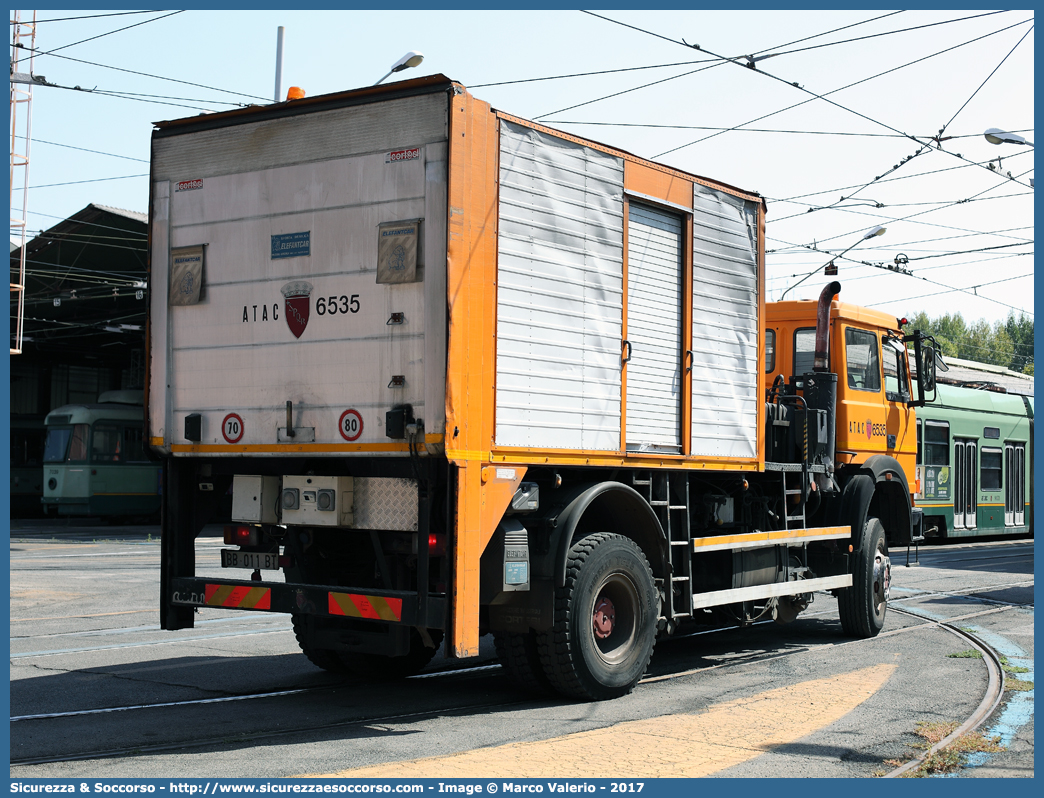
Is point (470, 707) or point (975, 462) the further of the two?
point (975, 462)

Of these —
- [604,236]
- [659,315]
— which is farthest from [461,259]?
[659,315]

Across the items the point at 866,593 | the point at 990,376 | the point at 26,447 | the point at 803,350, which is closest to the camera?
the point at 866,593

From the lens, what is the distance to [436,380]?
21.6 feet

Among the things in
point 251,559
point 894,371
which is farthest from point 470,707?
point 894,371

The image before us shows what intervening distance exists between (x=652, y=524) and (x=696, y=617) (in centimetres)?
191

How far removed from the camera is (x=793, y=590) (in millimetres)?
9797

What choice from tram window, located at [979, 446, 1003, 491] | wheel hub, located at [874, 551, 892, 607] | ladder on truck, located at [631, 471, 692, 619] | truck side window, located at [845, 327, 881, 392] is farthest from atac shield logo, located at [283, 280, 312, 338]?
tram window, located at [979, 446, 1003, 491]

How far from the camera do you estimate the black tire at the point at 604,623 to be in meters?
7.09

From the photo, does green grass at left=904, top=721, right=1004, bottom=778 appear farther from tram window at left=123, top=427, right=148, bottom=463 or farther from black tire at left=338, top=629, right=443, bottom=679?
tram window at left=123, top=427, right=148, bottom=463

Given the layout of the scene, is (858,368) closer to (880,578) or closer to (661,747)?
(880,578)

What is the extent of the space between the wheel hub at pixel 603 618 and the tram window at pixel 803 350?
469 cm

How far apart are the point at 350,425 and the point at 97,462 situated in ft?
87.9

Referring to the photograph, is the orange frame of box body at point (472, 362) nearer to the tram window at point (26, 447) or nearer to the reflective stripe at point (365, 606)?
the reflective stripe at point (365, 606)

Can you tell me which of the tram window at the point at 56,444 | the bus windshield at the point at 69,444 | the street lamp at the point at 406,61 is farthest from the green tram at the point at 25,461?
the street lamp at the point at 406,61
